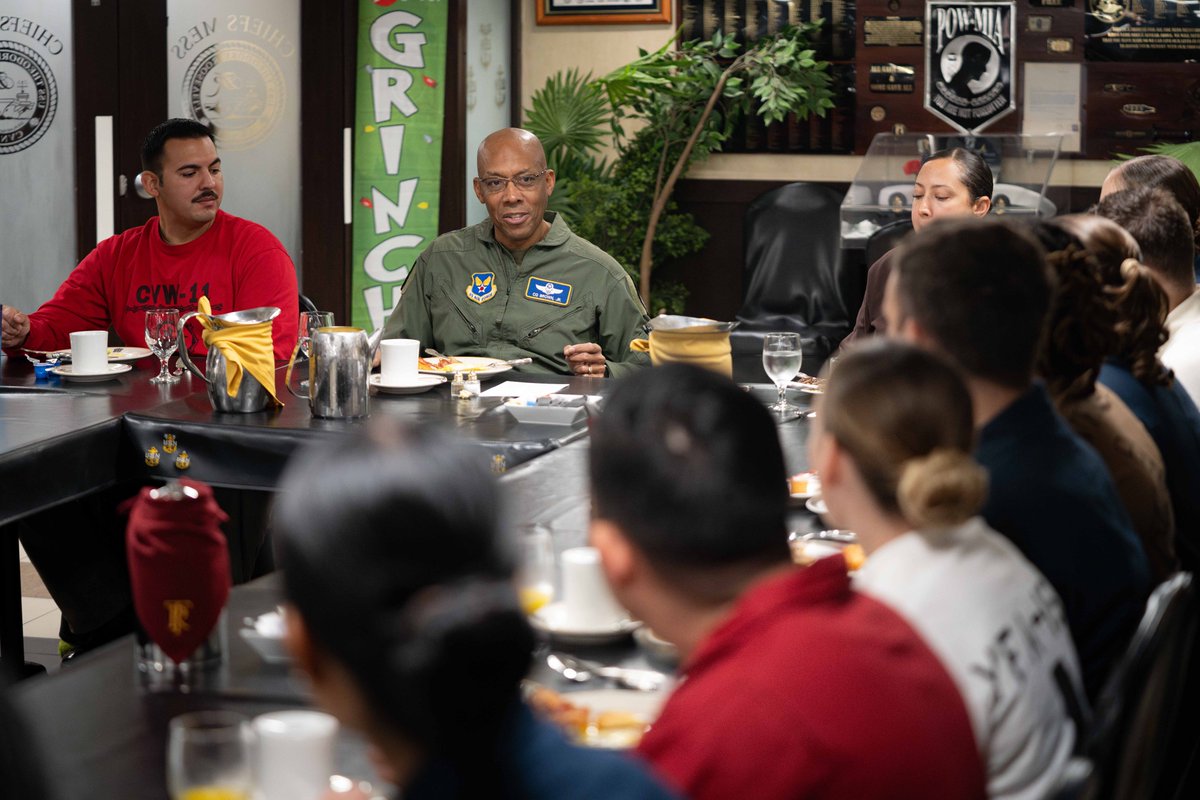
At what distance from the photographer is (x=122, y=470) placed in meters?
3.10

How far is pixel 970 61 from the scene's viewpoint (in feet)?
22.1

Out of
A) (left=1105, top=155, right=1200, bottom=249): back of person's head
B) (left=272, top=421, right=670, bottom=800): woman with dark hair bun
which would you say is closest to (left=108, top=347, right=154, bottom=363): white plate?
(left=1105, top=155, right=1200, bottom=249): back of person's head

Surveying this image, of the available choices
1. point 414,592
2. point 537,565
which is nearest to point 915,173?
point 537,565

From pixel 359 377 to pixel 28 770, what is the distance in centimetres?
218

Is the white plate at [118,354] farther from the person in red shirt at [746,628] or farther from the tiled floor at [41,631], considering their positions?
the person in red shirt at [746,628]

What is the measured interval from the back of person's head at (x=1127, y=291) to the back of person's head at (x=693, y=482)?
1039mm

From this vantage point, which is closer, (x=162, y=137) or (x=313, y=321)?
(x=313, y=321)

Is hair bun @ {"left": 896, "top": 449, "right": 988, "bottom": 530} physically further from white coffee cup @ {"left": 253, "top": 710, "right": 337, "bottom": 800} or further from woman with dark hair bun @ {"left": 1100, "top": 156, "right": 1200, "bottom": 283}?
woman with dark hair bun @ {"left": 1100, "top": 156, "right": 1200, "bottom": 283}

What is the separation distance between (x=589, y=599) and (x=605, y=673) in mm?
150

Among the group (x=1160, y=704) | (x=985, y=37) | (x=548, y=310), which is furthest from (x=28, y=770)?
(x=985, y=37)

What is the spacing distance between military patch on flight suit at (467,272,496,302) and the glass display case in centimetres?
252

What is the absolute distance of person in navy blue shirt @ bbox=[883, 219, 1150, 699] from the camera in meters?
1.70

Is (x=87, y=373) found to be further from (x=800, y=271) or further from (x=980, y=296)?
(x=800, y=271)

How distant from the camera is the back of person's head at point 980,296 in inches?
70.7
